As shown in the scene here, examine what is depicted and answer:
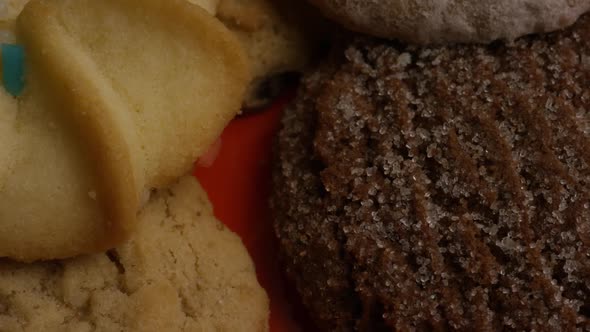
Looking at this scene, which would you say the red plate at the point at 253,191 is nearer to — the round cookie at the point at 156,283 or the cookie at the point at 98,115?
the round cookie at the point at 156,283

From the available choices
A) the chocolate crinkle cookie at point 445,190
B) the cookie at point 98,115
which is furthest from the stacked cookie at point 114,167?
the chocolate crinkle cookie at point 445,190

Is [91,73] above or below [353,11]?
below

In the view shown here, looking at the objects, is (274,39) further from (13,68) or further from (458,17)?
(13,68)

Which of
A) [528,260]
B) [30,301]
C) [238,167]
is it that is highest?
[528,260]

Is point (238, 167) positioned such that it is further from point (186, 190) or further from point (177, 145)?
point (177, 145)

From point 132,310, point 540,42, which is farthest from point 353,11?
point 132,310

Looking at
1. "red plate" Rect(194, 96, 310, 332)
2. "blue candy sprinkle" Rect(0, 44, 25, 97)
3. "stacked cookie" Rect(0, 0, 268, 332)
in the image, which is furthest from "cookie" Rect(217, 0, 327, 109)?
"blue candy sprinkle" Rect(0, 44, 25, 97)
